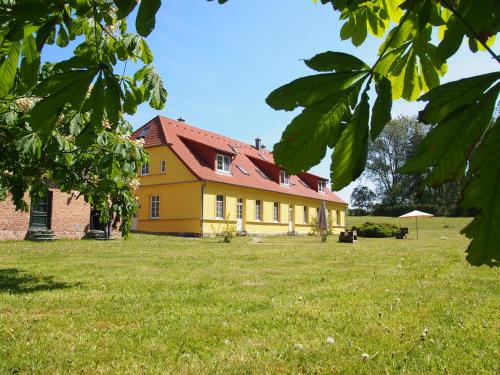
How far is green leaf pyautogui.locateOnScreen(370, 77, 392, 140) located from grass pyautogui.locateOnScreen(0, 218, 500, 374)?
3008mm

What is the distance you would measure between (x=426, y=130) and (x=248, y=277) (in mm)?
7867

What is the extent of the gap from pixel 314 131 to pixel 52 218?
66.8ft

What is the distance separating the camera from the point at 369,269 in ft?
32.1

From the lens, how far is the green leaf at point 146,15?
3.81ft

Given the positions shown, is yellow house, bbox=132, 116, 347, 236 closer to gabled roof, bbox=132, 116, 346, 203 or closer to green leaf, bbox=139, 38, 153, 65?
gabled roof, bbox=132, 116, 346, 203

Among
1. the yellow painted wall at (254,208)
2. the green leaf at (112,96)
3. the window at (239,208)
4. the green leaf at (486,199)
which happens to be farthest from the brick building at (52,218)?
the green leaf at (486,199)

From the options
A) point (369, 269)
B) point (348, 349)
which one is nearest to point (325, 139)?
point (348, 349)

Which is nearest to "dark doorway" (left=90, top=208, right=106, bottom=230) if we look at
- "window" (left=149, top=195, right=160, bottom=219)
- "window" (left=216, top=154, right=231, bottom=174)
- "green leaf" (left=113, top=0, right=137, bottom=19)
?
"window" (left=149, top=195, right=160, bottom=219)

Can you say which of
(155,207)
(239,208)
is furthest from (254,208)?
(155,207)

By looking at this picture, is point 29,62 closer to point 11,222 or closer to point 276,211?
point 11,222

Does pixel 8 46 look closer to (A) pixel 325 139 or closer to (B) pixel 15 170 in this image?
(A) pixel 325 139

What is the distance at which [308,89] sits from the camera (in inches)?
34.2

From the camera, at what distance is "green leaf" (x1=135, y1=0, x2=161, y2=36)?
3.81 ft

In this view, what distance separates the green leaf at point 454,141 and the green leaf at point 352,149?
0.11m
